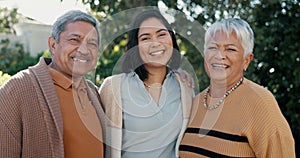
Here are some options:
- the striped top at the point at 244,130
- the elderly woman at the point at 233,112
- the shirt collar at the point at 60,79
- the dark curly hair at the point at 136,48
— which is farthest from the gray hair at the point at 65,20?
the striped top at the point at 244,130

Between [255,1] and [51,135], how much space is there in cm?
330

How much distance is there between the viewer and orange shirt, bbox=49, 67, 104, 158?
7.10ft

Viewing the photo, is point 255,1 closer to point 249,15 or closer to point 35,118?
point 249,15

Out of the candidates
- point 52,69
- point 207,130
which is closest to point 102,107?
point 52,69

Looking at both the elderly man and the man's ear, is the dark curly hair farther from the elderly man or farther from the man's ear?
the man's ear

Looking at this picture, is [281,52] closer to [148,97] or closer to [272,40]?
[272,40]

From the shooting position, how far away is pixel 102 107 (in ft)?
8.02

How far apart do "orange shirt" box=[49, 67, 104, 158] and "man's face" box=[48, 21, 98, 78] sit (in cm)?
5

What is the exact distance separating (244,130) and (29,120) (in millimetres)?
952

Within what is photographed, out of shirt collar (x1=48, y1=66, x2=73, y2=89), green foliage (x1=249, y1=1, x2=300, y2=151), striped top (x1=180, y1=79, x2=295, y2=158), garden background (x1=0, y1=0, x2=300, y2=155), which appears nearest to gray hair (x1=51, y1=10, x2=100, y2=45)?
shirt collar (x1=48, y1=66, x2=73, y2=89)

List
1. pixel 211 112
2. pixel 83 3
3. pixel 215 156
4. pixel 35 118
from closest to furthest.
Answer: pixel 35 118 < pixel 215 156 < pixel 211 112 < pixel 83 3

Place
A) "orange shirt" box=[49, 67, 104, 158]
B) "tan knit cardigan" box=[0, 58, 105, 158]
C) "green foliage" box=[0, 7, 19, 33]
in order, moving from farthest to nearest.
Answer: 1. "green foliage" box=[0, 7, 19, 33]
2. "orange shirt" box=[49, 67, 104, 158]
3. "tan knit cardigan" box=[0, 58, 105, 158]

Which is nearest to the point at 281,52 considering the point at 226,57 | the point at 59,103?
the point at 226,57

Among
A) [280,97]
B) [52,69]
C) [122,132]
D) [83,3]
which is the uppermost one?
[83,3]
